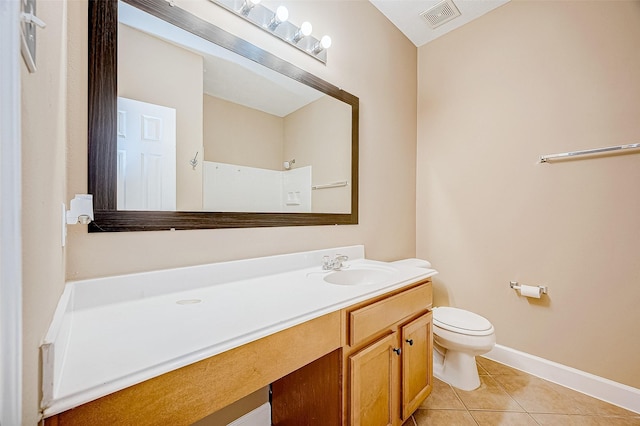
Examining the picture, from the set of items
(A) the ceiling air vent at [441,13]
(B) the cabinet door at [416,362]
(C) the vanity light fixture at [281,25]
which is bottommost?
(B) the cabinet door at [416,362]

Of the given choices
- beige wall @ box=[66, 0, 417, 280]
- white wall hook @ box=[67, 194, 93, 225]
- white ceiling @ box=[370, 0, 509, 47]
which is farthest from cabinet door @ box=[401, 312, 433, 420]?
white ceiling @ box=[370, 0, 509, 47]

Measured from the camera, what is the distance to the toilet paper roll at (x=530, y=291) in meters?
1.75

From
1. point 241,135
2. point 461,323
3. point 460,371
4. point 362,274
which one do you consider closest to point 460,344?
point 461,323

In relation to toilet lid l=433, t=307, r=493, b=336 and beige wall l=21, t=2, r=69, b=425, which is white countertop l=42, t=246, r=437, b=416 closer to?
beige wall l=21, t=2, r=69, b=425

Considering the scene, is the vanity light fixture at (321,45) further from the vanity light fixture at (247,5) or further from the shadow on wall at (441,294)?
the shadow on wall at (441,294)

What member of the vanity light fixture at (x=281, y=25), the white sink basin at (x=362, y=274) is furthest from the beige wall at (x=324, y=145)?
the white sink basin at (x=362, y=274)

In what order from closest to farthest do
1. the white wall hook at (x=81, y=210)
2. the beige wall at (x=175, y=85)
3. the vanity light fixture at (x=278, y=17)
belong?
the white wall hook at (x=81, y=210), the beige wall at (x=175, y=85), the vanity light fixture at (x=278, y=17)

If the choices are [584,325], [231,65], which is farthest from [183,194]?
[584,325]

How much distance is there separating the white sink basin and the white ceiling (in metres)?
1.90

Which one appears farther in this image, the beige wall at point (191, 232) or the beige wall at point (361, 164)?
the beige wall at point (361, 164)

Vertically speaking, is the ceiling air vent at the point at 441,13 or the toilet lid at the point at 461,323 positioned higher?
the ceiling air vent at the point at 441,13

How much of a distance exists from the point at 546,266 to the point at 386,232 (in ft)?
3.44

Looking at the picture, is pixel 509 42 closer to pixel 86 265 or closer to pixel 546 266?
pixel 546 266

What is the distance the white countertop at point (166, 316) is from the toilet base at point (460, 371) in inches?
34.0
